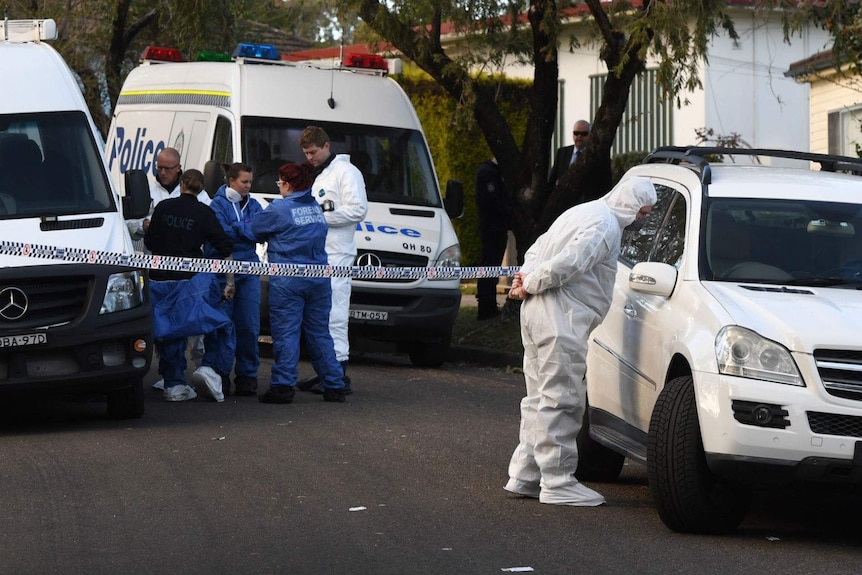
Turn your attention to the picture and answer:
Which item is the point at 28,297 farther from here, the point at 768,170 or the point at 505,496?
the point at 768,170

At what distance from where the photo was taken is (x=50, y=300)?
9.81 m

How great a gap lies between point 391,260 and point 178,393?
2.90 meters

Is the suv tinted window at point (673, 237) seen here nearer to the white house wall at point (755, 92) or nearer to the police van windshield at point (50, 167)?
the police van windshield at point (50, 167)

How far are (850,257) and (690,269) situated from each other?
2.90ft

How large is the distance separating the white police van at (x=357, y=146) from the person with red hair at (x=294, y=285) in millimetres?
2137

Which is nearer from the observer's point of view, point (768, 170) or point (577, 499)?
point (577, 499)

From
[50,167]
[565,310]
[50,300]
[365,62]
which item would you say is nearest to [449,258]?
[365,62]

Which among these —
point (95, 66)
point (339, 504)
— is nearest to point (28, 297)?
point (339, 504)

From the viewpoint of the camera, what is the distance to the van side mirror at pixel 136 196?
10.7m

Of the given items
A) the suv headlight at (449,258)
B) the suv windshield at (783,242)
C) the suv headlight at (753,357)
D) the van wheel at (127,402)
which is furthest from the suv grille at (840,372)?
the suv headlight at (449,258)

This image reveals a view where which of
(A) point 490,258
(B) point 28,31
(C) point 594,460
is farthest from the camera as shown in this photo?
(A) point 490,258

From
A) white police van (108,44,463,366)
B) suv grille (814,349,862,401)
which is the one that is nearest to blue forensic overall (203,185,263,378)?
white police van (108,44,463,366)

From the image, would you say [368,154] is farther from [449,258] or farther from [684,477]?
[684,477]

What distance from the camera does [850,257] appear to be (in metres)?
7.95
